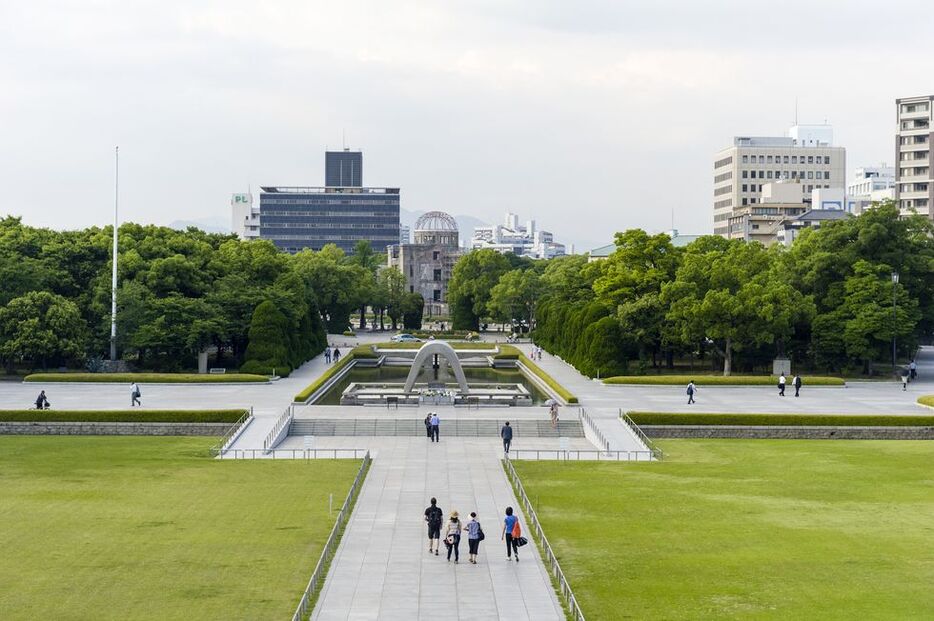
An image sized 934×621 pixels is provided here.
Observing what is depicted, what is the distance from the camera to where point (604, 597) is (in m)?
24.5

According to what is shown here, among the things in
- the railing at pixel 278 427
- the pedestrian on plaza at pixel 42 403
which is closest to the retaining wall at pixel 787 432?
the railing at pixel 278 427

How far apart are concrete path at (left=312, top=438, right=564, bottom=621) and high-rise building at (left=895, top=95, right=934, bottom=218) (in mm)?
95043

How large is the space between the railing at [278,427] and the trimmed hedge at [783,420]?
586 inches

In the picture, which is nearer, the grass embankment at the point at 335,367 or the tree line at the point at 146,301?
the grass embankment at the point at 335,367

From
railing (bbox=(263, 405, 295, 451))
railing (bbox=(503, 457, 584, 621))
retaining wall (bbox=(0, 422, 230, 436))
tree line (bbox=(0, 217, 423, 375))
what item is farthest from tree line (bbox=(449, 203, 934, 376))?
railing (bbox=(503, 457, 584, 621))

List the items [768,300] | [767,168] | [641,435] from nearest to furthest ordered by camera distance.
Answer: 1. [641,435]
2. [768,300]
3. [767,168]

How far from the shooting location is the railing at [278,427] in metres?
46.7

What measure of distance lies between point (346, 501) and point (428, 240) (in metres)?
160

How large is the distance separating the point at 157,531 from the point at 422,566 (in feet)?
25.6

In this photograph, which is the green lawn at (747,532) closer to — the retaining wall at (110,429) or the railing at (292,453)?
the railing at (292,453)

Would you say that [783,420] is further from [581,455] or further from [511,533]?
[511,533]

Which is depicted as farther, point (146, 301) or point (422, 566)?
point (146, 301)

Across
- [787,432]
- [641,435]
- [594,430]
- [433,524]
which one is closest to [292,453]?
[594,430]

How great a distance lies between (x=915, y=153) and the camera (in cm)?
12206
